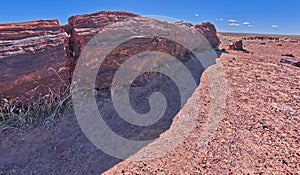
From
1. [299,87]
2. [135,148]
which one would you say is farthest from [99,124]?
[299,87]

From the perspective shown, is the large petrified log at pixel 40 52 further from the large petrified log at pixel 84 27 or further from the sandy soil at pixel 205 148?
the sandy soil at pixel 205 148

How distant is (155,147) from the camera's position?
2348 mm

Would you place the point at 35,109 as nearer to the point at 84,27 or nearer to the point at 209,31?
the point at 84,27

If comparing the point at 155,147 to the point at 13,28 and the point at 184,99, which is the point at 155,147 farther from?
the point at 13,28

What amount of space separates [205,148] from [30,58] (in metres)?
2.57

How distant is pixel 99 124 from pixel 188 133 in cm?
112

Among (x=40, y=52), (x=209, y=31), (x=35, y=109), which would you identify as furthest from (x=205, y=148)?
(x=209, y=31)

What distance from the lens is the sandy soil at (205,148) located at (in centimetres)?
208

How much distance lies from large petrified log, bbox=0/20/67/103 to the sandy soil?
22.6 inches

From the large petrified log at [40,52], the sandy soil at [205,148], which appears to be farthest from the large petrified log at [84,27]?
the sandy soil at [205,148]

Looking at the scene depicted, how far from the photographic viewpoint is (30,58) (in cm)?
301

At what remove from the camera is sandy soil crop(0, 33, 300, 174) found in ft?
6.83

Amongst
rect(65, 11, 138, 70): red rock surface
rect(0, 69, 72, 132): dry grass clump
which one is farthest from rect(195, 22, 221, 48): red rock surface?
rect(0, 69, 72, 132): dry grass clump

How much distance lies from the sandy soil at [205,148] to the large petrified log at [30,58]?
58 cm
